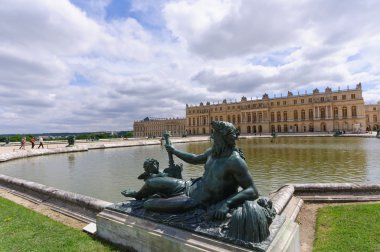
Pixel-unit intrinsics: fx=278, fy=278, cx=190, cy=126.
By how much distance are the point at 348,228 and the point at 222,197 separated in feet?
7.94

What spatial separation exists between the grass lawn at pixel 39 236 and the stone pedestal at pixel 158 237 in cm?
24

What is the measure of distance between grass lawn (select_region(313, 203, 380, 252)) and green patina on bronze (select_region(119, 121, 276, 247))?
144cm

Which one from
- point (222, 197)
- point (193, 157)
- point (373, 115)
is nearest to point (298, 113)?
point (373, 115)

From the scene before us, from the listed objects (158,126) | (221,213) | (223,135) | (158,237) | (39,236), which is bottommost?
(39,236)

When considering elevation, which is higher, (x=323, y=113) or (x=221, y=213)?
(x=323, y=113)

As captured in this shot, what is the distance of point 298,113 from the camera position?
253 feet

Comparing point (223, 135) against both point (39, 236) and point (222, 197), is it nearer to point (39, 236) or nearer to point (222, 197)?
point (222, 197)

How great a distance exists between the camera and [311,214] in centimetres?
550

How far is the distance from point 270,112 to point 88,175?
7491 centimetres

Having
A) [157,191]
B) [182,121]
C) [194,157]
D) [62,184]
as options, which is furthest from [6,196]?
[182,121]

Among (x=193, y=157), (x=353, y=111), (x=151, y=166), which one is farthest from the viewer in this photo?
(x=353, y=111)

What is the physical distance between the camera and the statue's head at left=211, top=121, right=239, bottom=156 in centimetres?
346

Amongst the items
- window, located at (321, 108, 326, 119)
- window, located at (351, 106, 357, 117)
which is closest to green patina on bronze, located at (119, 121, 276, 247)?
window, located at (351, 106, 357, 117)

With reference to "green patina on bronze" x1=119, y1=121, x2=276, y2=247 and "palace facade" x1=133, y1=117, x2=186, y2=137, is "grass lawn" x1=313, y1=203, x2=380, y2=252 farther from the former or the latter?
"palace facade" x1=133, y1=117, x2=186, y2=137
